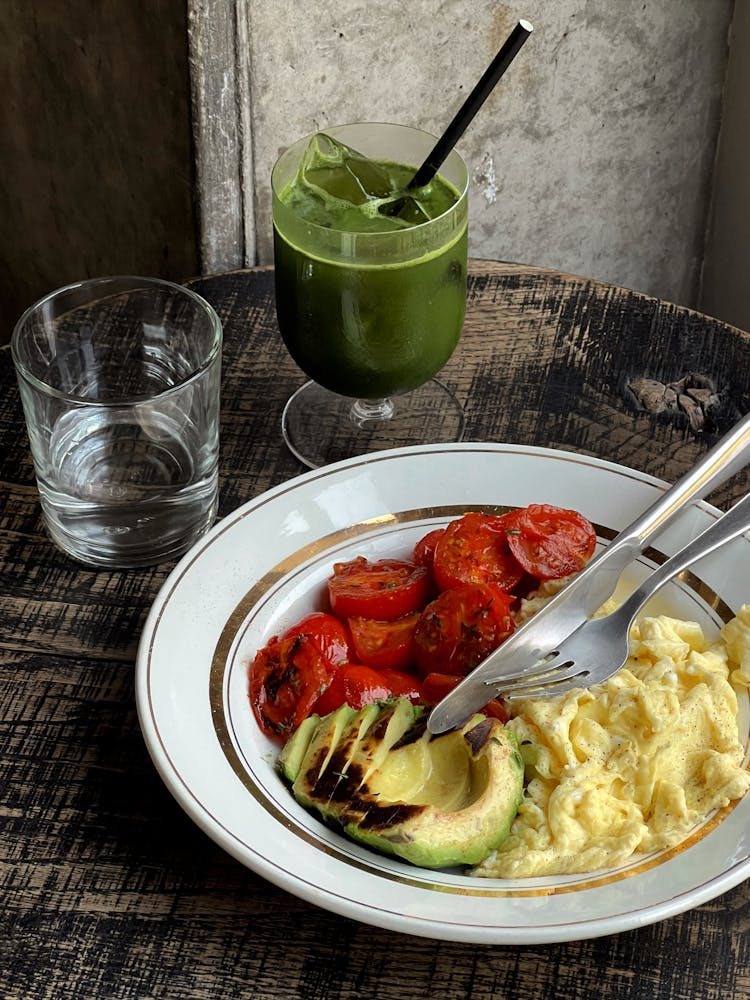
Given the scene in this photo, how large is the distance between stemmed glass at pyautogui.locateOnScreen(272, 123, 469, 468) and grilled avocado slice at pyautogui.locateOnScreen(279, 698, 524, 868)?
62 cm

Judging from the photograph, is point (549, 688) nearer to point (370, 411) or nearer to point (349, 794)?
point (349, 794)

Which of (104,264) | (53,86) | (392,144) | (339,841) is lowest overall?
(104,264)

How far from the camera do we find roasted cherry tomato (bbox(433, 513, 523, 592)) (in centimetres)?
163

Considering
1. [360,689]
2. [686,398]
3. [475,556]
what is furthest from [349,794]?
[686,398]

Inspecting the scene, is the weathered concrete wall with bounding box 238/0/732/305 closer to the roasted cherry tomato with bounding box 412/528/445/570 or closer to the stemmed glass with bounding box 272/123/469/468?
the stemmed glass with bounding box 272/123/469/468

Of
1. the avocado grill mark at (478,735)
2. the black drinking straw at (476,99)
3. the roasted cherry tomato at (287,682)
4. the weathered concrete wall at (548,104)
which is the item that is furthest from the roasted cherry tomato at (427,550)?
the weathered concrete wall at (548,104)

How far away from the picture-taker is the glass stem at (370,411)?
6.82ft

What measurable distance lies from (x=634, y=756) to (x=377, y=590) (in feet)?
1.38

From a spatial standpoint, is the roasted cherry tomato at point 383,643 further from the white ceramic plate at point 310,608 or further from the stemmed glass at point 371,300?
the stemmed glass at point 371,300

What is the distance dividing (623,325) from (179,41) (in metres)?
1.01

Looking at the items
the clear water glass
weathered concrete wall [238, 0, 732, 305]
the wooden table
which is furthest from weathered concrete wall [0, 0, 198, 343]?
the clear water glass

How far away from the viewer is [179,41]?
2.29 m

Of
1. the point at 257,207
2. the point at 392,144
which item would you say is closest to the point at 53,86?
the point at 257,207

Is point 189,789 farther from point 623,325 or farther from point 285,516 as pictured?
point 623,325
